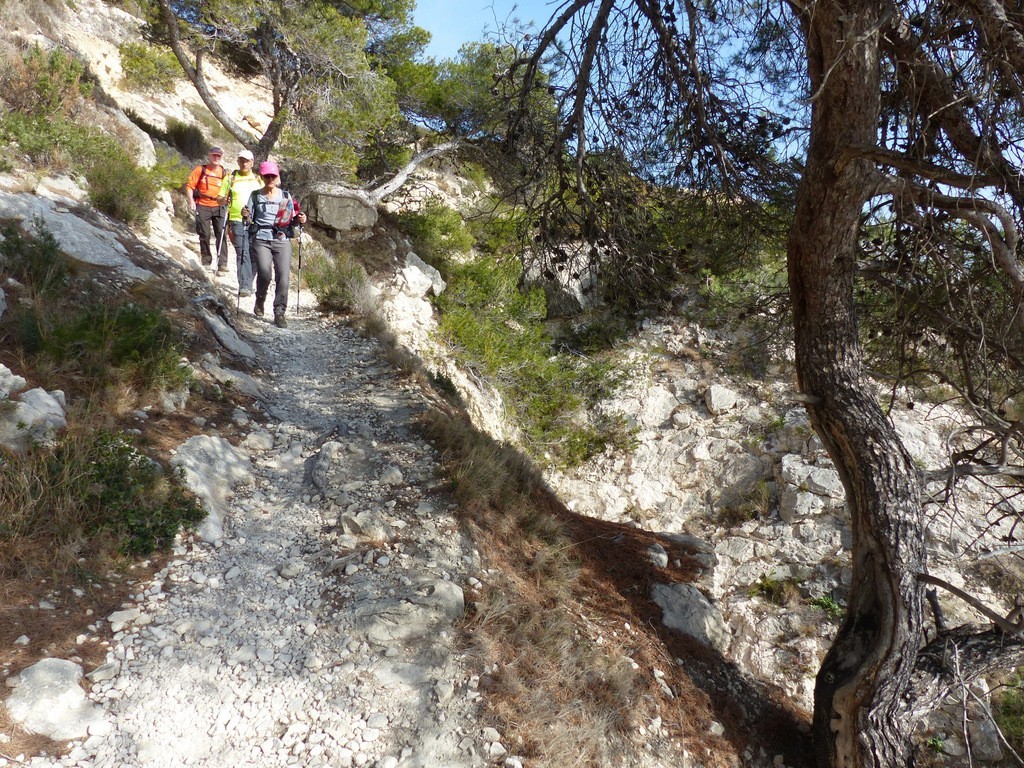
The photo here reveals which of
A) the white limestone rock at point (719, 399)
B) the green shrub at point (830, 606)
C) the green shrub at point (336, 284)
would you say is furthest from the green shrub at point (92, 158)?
the green shrub at point (830, 606)

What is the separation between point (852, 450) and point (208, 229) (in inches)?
347

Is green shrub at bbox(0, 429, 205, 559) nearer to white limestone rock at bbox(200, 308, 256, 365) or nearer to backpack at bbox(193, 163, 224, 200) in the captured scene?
white limestone rock at bbox(200, 308, 256, 365)

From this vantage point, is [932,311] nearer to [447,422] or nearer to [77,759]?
[447,422]

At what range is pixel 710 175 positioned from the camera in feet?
17.3

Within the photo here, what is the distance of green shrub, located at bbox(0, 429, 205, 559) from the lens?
11.2 ft

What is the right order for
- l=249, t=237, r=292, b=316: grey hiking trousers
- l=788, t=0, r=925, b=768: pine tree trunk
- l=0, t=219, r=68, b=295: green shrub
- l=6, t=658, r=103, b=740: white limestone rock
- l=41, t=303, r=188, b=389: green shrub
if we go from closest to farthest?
l=6, t=658, r=103, b=740: white limestone rock < l=788, t=0, r=925, b=768: pine tree trunk < l=41, t=303, r=188, b=389: green shrub < l=0, t=219, r=68, b=295: green shrub < l=249, t=237, r=292, b=316: grey hiking trousers

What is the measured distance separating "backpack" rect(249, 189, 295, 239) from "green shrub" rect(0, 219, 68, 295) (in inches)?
77.0

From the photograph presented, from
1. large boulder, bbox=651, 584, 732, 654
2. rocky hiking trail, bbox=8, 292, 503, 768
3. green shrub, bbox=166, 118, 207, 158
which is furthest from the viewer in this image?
green shrub, bbox=166, 118, 207, 158

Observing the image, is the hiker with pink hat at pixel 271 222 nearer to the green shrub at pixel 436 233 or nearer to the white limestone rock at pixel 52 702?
the white limestone rock at pixel 52 702

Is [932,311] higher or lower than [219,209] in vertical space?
lower

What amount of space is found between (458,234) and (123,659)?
12.3 metres

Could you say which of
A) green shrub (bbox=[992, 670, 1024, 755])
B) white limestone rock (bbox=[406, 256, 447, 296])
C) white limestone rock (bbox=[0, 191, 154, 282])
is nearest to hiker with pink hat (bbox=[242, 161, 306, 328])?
white limestone rock (bbox=[0, 191, 154, 282])

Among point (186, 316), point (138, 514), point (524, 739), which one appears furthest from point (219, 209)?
point (524, 739)

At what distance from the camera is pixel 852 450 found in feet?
14.0
